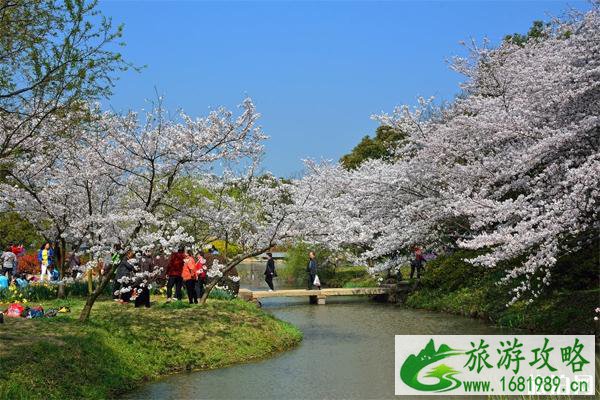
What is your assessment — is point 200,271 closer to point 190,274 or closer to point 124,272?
point 190,274

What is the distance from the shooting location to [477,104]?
18531mm

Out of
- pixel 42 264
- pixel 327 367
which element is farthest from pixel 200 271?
pixel 42 264

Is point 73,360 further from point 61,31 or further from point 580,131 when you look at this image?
point 580,131

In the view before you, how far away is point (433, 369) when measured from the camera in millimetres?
9523

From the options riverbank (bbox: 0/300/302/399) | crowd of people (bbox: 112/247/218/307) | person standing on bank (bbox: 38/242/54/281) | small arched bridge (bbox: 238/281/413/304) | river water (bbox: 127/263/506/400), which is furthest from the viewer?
small arched bridge (bbox: 238/281/413/304)

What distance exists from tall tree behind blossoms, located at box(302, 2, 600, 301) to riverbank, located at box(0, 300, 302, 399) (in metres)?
3.06

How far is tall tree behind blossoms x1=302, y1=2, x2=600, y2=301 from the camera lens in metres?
11.8

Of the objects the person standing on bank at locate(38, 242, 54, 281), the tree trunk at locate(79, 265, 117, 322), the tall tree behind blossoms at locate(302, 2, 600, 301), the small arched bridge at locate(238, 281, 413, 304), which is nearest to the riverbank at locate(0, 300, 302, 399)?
the tree trunk at locate(79, 265, 117, 322)

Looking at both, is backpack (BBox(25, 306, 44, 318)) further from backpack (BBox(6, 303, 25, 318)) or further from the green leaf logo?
the green leaf logo

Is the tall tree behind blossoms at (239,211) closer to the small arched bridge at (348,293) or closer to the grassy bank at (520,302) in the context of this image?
the grassy bank at (520,302)

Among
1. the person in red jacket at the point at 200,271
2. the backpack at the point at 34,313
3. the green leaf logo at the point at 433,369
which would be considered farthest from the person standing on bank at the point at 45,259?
the green leaf logo at the point at 433,369

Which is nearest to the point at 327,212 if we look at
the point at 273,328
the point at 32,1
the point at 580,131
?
the point at 273,328

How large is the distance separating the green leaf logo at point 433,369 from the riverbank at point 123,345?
4.47 m

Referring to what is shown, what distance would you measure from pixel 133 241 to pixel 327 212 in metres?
4.82
